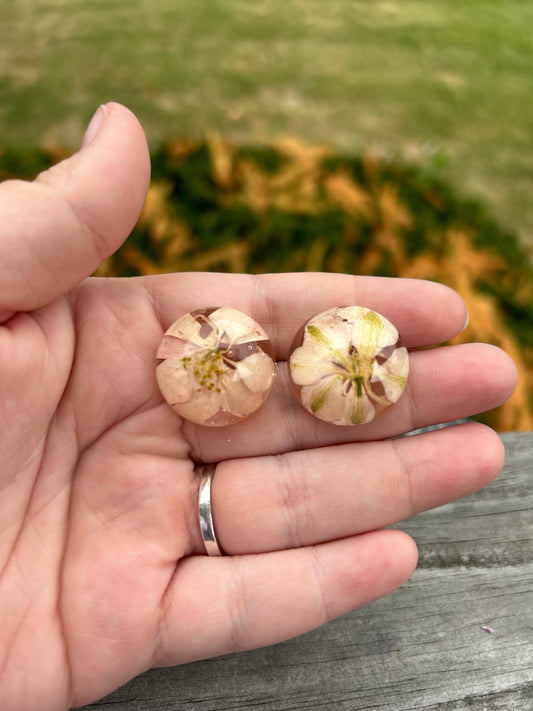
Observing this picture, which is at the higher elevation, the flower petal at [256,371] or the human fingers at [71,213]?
the human fingers at [71,213]

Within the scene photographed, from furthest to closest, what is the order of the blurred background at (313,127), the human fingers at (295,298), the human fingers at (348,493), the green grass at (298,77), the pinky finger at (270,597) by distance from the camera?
the green grass at (298,77) → the blurred background at (313,127) → the human fingers at (295,298) → the human fingers at (348,493) → the pinky finger at (270,597)

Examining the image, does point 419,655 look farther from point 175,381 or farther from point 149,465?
point 175,381

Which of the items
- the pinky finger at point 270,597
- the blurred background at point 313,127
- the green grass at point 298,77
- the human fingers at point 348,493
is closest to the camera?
the pinky finger at point 270,597

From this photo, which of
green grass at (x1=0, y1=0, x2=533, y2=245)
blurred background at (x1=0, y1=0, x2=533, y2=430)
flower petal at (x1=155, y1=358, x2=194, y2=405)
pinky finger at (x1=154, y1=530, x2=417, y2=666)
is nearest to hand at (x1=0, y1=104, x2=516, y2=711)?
pinky finger at (x1=154, y1=530, x2=417, y2=666)

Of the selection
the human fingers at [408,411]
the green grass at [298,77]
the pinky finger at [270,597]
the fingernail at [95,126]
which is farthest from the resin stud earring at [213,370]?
the green grass at [298,77]

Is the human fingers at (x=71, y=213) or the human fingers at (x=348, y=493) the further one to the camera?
the human fingers at (x=348, y=493)

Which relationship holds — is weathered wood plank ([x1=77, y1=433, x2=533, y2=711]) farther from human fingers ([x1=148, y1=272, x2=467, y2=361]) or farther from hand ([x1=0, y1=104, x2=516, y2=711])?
human fingers ([x1=148, y1=272, x2=467, y2=361])

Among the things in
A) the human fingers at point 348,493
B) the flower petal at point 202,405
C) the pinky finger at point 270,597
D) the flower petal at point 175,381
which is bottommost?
the pinky finger at point 270,597

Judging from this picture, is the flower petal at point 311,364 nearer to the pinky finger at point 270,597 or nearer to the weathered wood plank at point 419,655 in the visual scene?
the pinky finger at point 270,597
